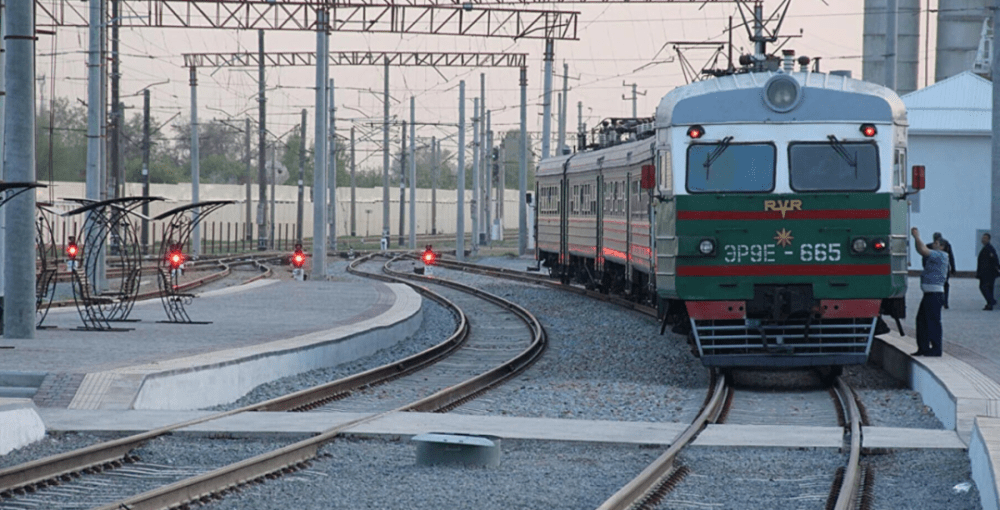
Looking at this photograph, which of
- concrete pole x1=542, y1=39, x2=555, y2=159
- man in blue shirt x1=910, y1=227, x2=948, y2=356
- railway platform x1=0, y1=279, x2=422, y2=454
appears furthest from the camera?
concrete pole x1=542, y1=39, x2=555, y2=159

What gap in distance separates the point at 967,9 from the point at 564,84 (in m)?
16.1

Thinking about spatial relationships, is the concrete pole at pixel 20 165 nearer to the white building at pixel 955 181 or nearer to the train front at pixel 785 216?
the train front at pixel 785 216

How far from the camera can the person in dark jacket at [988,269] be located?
25.5m

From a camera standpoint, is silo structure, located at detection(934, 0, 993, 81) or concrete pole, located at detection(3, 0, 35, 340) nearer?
concrete pole, located at detection(3, 0, 35, 340)

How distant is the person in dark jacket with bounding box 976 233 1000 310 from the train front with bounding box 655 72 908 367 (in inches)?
414

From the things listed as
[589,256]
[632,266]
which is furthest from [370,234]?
[632,266]

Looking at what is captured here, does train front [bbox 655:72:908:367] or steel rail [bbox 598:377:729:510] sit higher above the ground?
train front [bbox 655:72:908:367]

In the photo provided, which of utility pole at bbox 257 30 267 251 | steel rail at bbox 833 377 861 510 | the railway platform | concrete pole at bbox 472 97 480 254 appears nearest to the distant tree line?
utility pole at bbox 257 30 267 251

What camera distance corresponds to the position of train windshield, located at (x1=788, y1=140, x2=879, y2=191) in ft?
51.0

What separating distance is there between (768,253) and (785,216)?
450mm

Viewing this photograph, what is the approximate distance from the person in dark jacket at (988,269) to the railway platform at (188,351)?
10112 millimetres

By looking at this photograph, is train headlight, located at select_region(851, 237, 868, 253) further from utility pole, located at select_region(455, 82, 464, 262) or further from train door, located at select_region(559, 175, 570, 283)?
utility pole, located at select_region(455, 82, 464, 262)

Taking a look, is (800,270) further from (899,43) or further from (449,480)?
(899,43)

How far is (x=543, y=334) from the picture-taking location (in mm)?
22953
